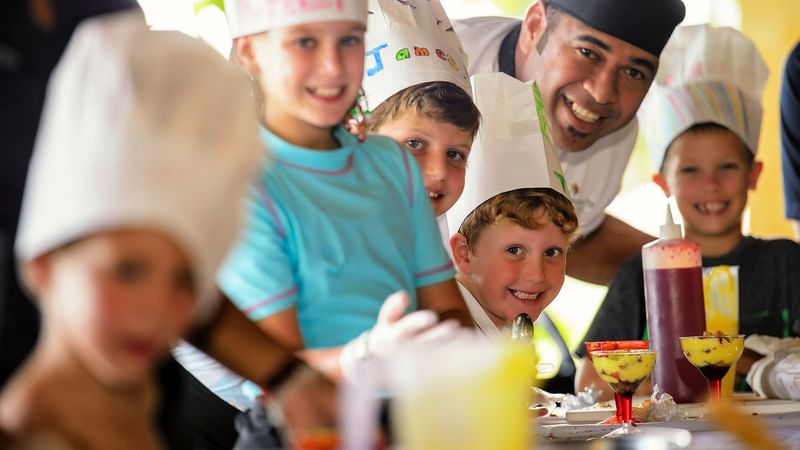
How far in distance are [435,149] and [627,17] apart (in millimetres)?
908

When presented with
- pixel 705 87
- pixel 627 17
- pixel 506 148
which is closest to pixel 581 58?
pixel 627 17

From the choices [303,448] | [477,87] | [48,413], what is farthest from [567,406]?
[48,413]

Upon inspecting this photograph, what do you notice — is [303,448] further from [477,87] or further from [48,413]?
[477,87]

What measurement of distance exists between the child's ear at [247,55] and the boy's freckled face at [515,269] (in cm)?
89

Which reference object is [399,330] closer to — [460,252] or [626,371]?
[626,371]

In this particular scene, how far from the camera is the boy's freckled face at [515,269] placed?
2.14 m

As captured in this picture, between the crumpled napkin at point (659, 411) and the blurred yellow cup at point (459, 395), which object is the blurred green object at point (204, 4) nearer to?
the crumpled napkin at point (659, 411)

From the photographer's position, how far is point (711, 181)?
2.88 meters

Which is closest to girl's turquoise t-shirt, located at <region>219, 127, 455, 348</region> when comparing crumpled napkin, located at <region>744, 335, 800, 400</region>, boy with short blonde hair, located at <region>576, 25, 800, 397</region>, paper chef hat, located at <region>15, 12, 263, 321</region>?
paper chef hat, located at <region>15, 12, 263, 321</region>

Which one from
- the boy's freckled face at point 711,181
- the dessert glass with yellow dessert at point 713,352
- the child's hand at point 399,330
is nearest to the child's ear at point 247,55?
the child's hand at point 399,330

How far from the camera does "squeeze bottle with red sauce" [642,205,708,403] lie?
7.34 feet

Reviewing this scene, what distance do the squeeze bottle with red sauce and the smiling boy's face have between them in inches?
8.9

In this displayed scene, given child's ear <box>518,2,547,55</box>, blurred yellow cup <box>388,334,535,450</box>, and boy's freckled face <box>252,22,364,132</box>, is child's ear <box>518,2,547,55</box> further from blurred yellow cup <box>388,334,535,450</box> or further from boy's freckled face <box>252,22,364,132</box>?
blurred yellow cup <box>388,334,535,450</box>

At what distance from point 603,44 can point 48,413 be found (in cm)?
201
